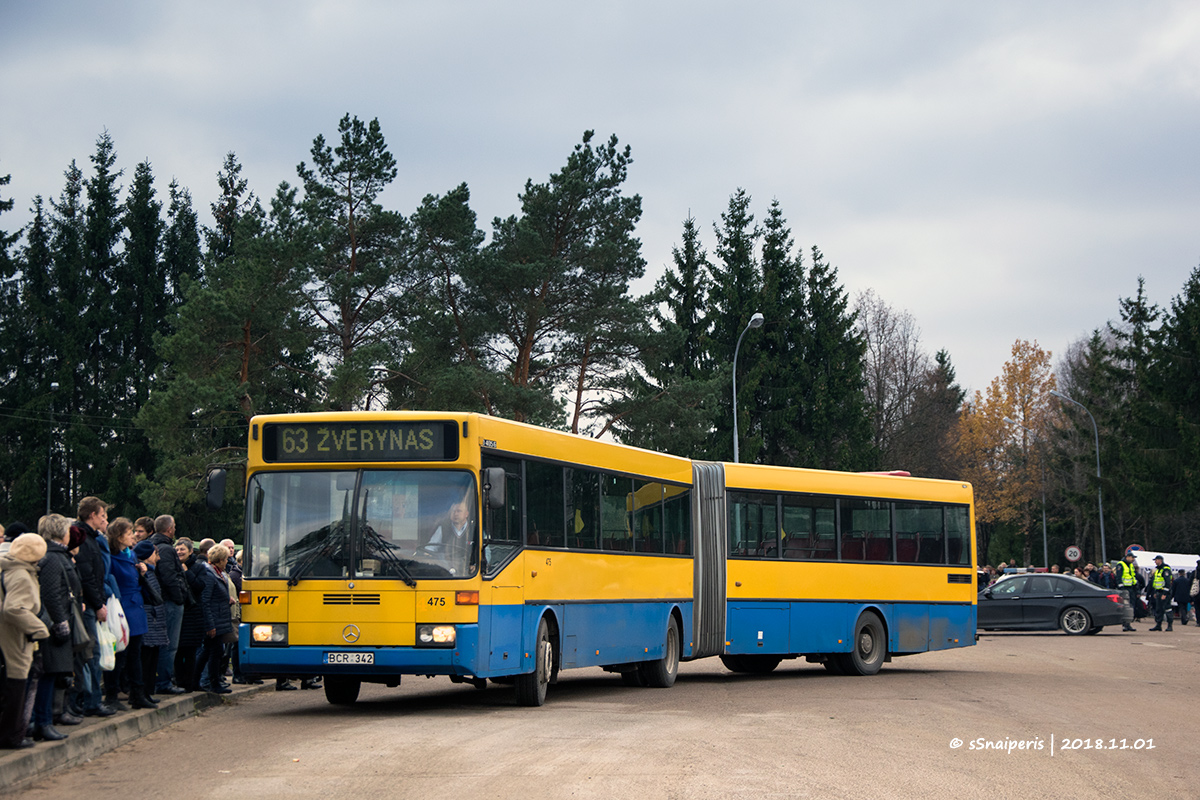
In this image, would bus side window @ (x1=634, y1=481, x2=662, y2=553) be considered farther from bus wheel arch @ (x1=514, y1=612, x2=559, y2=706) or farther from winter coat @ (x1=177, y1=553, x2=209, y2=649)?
winter coat @ (x1=177, y1=553, x2=209, y2=649)

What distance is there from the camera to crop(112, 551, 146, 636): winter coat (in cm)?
1223

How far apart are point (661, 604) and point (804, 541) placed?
3328 mm

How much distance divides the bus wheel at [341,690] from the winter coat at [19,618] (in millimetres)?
5132

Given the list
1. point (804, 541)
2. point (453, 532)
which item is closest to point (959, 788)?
point (453, 532)

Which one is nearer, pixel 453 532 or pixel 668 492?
pixel 453 532

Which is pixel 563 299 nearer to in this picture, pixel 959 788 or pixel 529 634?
pixel 529 634

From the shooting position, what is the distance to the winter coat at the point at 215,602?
14.5 metres

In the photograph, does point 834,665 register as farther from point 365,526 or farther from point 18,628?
point 18,628

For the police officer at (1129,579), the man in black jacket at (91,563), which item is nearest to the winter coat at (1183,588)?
the police officer at (1129,579)

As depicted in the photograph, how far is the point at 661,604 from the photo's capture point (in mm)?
17391

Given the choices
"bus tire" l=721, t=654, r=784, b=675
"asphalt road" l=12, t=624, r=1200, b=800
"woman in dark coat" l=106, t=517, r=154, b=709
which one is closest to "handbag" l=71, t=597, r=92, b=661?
"asphalt road" l=12, t=624, r=1200, b=800

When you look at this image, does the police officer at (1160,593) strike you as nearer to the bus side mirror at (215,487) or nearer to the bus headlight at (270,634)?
the bus headlight at (270,634)

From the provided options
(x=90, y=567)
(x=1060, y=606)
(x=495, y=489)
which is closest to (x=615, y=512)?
(x=495, y=489)

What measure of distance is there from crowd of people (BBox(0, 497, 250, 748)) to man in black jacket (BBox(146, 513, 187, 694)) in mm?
12
